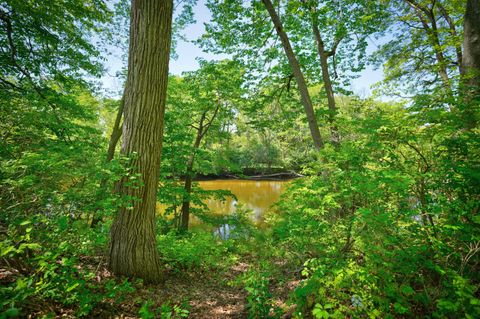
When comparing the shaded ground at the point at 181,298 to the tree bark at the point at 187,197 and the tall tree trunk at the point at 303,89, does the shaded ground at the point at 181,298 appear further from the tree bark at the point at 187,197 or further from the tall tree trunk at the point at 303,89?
the tree bark at the point at 187,197

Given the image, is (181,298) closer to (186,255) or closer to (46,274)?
(186,255)

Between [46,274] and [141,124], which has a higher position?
[141,124]

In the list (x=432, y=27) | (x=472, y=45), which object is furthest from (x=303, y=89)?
(x=432, y=27)

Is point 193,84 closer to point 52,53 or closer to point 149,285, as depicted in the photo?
point 52,53

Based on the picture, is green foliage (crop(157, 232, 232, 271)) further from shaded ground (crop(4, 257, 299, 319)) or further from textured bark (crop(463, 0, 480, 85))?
textured bark (crop(463, 0, 480, 85))

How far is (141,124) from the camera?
2.65 meters

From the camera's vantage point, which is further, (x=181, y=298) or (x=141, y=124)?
(x=181, y=298)

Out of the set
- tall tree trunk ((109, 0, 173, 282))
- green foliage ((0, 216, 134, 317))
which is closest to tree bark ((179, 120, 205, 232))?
tall tree trunk ((109, 0, 173, 282))

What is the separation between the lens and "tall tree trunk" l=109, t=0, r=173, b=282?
8.59 feet

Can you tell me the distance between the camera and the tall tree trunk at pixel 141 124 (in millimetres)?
2619

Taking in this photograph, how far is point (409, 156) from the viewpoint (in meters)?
2.61

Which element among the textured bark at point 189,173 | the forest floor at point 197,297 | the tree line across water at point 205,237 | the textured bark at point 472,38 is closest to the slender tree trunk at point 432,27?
the tree line across water at point 205,237

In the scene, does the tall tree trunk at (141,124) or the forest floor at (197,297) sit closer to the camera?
the forest floor at (197,297)

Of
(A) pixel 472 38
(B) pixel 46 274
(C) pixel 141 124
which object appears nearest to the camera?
(B) pixel 46 274
